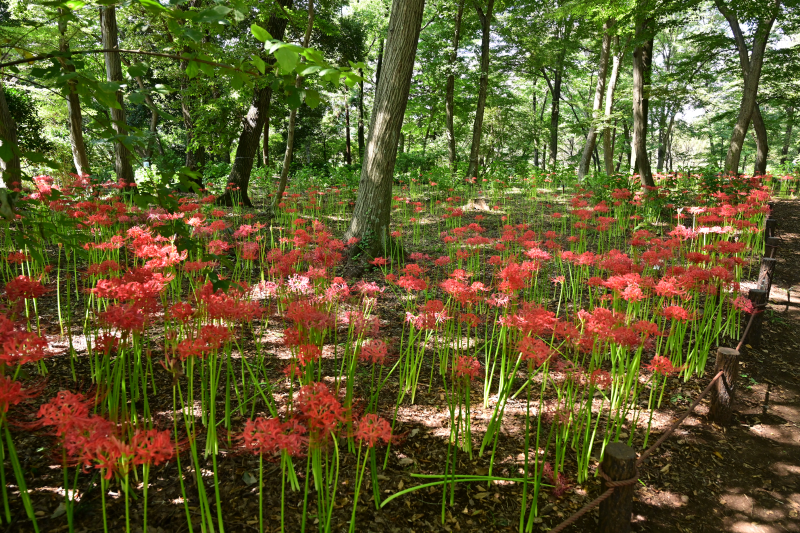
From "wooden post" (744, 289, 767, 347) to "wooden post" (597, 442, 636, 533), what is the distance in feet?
10.4

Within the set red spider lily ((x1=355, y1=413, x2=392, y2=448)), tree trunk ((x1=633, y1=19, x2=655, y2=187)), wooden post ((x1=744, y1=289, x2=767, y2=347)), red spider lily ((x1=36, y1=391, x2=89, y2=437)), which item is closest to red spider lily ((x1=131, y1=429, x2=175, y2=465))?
red spider lily ((x1=36, y1=391, x2=89, y2=437))

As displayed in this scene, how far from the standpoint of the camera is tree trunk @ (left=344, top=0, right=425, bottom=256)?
5.15 metres

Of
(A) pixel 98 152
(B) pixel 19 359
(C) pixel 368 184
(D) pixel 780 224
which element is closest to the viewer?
(B) pixel 19 359

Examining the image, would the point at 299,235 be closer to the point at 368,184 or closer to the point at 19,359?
the point at 368,184

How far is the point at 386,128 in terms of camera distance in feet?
17.8

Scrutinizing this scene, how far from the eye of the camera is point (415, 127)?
24.6 m

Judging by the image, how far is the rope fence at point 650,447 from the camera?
1.77 meters

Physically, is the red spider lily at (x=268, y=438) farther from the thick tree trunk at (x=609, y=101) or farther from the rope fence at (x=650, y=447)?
the thick tree trunk at (x=609, y=101)

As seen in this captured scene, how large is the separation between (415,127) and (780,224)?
18510 millimetres

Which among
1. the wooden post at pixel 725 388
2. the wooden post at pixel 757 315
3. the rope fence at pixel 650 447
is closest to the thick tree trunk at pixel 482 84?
the rope fence at pixel 650 447

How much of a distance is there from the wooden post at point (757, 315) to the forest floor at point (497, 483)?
0.97 m

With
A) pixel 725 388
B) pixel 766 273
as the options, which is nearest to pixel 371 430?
pixel 725 388

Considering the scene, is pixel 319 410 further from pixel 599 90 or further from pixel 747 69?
pixel 599 90

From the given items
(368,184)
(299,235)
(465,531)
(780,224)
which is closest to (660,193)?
(780,224)
